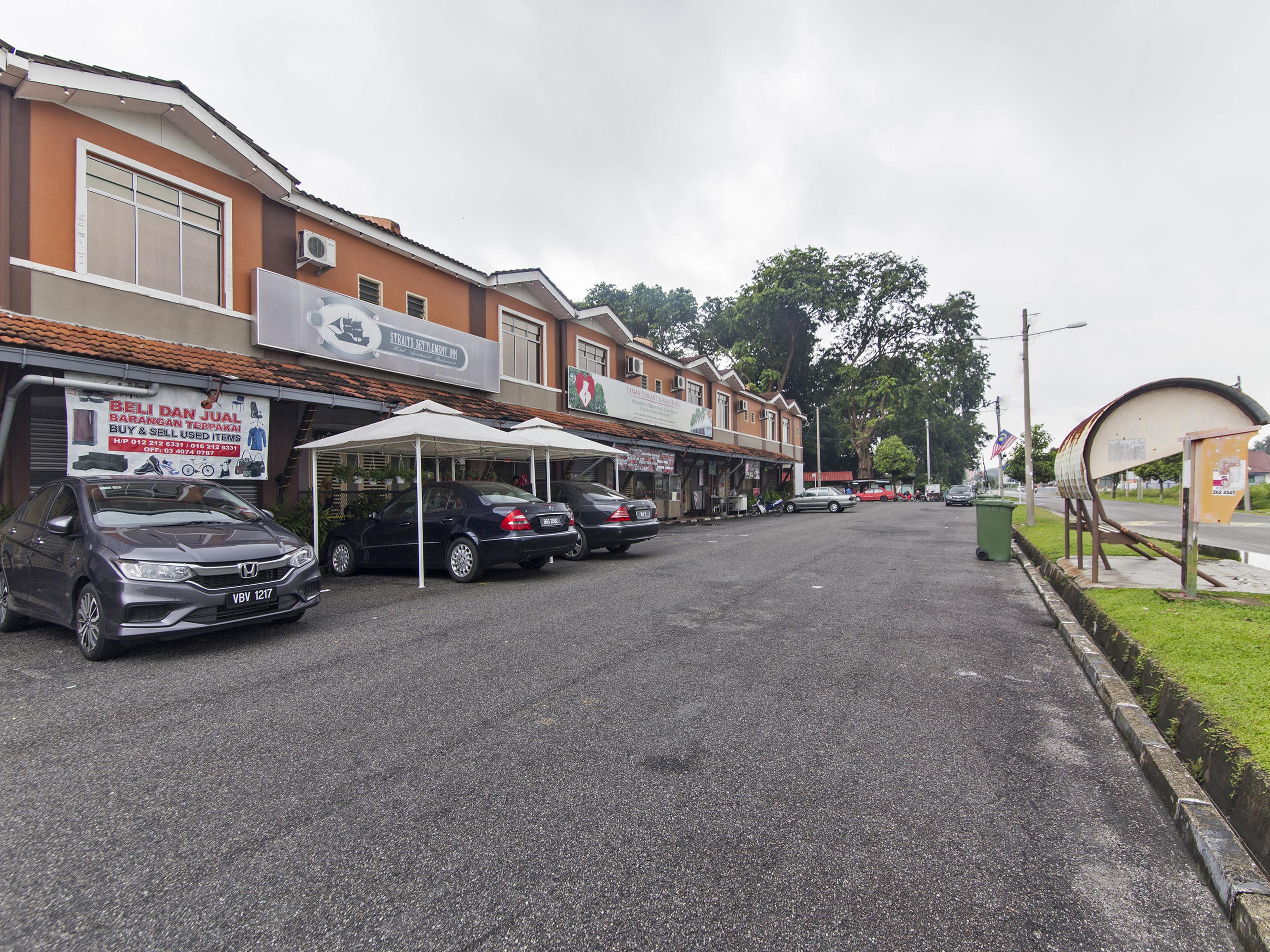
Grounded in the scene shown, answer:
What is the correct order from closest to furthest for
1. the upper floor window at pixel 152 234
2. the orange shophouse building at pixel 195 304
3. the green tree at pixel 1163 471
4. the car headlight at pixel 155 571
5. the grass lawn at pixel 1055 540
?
the car headlight at pixel 155 571 < the orange shophouse building at pixel 195 304 < the upper floor window at pixel 152 234 < the grass lawn at pixel 1055 540 < the green tree at pixel 1163 471

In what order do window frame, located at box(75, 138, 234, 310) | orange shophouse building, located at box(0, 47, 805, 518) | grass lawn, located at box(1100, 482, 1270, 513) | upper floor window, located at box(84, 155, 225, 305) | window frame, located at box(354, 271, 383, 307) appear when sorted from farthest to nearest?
1. grass lawn, located at box(1100, 482, 1270, 513)
2. window frame, located at box(354, 271, 383, 307)
3. upper floor window, located at box(84, 155, 225, 305)
4. window frame, located at box(75, 138, 234, 310)
5. orange shophouse building, located at box(0, 47, 805, 518)

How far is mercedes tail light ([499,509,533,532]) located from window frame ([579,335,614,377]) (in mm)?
11656

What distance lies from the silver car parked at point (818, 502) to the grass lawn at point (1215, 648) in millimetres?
29918

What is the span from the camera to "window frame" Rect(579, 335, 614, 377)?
20938 millimetres

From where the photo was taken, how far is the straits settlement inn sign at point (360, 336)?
11.6m

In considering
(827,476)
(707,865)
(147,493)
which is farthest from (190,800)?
A: (827,476)

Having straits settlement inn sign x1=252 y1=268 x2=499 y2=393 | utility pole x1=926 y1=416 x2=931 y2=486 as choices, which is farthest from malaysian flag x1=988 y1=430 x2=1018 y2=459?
utility pole x1=926 y1=416 x2=931 y2=486

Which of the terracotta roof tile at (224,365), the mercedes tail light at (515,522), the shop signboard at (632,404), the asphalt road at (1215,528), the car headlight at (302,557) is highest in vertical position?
the shop signboard at (632,404)

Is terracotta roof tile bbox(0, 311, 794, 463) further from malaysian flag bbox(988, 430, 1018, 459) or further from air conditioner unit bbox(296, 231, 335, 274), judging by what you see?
malaysian flag bbox(988, 430, 1018, 459)

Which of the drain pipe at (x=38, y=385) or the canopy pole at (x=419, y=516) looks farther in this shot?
the canopy pole at (x=419, y=516)

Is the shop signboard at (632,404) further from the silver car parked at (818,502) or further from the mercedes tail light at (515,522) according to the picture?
the mercedes tail light at (515,522)

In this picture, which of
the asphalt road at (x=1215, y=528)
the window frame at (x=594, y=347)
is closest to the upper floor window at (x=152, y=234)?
the window frame at (x=594, y=347)

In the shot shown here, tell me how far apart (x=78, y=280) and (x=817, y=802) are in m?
11.5

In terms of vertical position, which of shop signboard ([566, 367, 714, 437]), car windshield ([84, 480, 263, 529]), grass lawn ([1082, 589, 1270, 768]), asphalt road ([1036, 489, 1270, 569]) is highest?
shop signboard ([566, 367, 714, 437])
